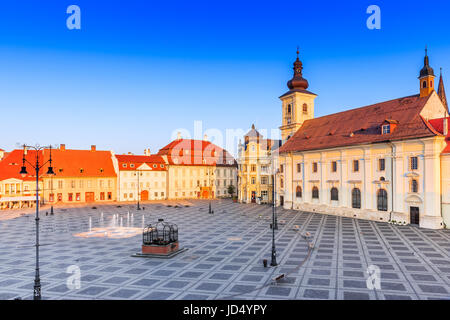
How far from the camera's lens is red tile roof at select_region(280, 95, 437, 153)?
40.1 metres

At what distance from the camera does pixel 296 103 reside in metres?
64.1

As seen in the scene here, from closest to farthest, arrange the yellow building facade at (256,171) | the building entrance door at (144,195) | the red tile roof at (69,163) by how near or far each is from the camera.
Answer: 1. the red tile roof at (69,163)
2. the yellow building facade at (256,171)
3. the building entrance door at (144,195)

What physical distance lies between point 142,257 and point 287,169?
39.5 meters

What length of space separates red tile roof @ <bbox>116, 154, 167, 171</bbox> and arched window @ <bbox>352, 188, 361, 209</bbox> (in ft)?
161

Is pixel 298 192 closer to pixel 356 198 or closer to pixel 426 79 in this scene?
pixel 356 198

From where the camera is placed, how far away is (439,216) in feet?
119

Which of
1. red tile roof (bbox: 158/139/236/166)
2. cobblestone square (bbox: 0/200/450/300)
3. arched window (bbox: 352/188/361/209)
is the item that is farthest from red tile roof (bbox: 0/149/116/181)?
arched window (bbox: 352/188/361/209)

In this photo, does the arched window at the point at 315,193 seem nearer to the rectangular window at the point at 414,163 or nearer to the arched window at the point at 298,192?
the arched window at the point at 298,192

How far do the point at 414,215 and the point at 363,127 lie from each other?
1482cm

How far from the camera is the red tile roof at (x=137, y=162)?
75562mm

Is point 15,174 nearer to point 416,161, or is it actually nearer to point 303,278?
point 303,278

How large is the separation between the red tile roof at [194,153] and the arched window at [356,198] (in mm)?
46982

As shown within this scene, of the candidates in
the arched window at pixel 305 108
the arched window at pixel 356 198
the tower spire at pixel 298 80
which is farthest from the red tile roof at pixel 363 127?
the tower spire at pixel 298 80
